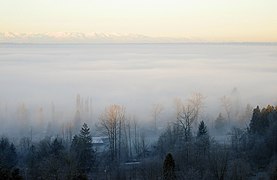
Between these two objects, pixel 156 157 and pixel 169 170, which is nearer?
pixel 169 170

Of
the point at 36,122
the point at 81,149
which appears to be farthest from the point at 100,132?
the point at 81,149

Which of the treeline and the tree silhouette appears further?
the treeline

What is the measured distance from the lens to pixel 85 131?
27.5 metres

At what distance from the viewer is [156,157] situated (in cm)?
2666

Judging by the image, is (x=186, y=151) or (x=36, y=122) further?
(x=36, y=122)

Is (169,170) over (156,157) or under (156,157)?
over

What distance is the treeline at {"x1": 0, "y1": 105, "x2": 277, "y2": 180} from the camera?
20828 mm

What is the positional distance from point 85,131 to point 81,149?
1.68 m

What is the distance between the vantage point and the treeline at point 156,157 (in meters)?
20.8

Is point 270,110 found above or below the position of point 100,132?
above

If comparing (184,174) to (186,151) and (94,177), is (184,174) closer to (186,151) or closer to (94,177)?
(186,151)

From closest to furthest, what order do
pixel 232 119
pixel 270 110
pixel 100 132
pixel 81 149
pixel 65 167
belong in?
pixel 65 167 < pixel 81 149 < pixel 270 110 < pixel 100 132 < pixel 232 119

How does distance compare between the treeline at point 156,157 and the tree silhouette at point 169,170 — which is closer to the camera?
the tree silhouette at point 169,170

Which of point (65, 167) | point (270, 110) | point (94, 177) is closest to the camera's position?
point (65, 167)
